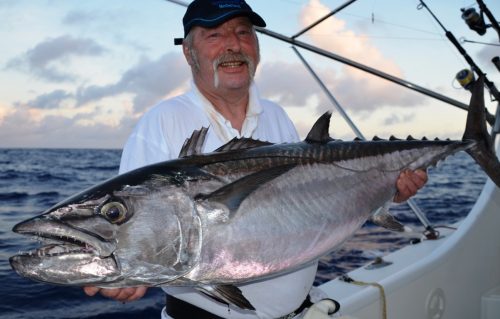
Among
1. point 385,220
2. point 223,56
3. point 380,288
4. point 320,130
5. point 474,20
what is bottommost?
point 380,288

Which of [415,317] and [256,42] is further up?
[256,42]

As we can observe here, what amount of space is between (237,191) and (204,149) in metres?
0.75

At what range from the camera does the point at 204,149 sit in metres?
2.58

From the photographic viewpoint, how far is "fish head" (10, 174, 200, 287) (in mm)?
1640

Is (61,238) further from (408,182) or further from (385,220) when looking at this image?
(408,182)

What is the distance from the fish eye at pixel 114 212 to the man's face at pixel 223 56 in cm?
119

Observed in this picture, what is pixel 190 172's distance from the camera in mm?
1893

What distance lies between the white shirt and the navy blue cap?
1.25ft

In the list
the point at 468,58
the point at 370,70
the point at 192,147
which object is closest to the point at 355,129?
the point at 370,70

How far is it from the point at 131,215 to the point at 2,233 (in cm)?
906

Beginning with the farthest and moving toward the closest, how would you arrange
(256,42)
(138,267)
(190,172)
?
(256,42), (190,172), (138,267)

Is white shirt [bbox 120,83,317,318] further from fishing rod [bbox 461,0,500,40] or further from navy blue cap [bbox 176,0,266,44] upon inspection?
fishing rod [bbox 461,0,500,40]

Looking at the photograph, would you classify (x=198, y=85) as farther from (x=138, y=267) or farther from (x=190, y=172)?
(x=138, y=267)

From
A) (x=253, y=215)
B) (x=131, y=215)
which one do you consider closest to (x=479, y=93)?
(x=253, y=215)
